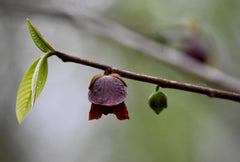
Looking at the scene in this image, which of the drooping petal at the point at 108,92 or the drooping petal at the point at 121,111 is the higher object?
the drooping petal at the point at 108,92

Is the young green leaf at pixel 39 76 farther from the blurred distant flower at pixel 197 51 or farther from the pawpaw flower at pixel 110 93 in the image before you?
the blurred distant flower at pixel 197 51

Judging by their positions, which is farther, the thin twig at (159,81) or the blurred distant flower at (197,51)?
the blurred distant flower at (197,51)

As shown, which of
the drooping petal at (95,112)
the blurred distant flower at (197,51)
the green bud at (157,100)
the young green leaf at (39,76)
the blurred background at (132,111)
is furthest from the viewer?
the blurred background at (132,111)

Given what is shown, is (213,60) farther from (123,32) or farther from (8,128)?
(8,128)

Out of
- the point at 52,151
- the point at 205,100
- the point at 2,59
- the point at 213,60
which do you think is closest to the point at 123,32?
the point at 213,60

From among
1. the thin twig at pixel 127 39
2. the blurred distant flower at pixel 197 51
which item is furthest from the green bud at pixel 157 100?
the blurred distant flower at pixel 197 51

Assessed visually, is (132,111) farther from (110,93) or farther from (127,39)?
(110,93)

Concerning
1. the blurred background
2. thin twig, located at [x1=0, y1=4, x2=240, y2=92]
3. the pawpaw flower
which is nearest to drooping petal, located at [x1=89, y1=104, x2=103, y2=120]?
the pawpaw flower

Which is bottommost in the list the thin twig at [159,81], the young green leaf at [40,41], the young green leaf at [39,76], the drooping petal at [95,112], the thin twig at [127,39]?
the drooping petal at [95,112]

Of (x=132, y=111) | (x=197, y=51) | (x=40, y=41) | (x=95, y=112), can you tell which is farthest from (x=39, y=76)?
(x=132, y=111)
